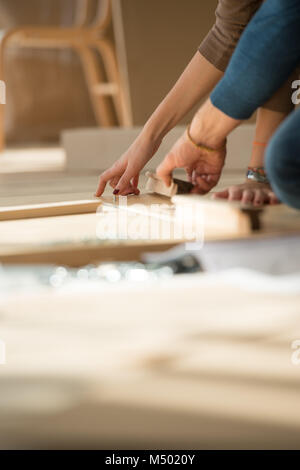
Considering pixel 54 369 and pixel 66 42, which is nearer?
pixel 54 369

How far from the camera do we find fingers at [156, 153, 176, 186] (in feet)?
2.00

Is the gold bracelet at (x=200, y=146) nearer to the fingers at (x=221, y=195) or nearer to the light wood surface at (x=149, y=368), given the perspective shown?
the fingers at (x=221, y=195)

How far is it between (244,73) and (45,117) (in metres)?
3.21

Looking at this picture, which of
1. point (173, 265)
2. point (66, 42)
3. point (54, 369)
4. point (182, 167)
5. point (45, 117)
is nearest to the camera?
point (54, 369)

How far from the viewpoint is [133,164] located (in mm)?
591

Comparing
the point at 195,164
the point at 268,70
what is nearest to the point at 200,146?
the point at 195,164

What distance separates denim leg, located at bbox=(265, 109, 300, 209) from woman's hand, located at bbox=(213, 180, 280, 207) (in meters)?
0.04

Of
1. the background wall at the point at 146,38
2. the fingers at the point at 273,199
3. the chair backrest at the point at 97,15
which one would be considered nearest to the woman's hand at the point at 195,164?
the fingers at the point at 273,199

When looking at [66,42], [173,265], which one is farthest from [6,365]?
[66,42]

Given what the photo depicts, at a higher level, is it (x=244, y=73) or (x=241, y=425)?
(x=244, y=73)

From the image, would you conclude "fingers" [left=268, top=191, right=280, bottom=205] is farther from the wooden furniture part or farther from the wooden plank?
the wooden plank

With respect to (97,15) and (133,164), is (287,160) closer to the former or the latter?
(133,164)

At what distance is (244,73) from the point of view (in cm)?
50

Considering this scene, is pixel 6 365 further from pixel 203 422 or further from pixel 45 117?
pixel 45 117
